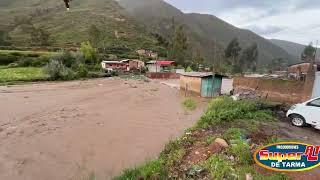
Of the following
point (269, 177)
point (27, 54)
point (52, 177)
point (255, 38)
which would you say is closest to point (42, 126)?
point (52, 177)

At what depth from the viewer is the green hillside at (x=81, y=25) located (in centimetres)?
8875

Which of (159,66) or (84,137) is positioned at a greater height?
(159,66)

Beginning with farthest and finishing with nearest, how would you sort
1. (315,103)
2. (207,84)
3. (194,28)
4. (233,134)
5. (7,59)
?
(194,28) → (7,59) → (207,84) → (315,103) → (233,134)

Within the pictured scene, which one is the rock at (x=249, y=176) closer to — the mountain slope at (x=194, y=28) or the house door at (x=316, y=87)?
the house door at (x=316, y=87)

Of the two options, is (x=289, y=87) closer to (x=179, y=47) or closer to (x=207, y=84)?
(x=207, y=84)

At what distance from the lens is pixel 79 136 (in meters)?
11.8

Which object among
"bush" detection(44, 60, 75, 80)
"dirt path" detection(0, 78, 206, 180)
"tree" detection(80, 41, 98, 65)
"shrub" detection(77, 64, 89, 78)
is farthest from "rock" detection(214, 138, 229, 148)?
"tree" detection(80, 41, 98, 65)

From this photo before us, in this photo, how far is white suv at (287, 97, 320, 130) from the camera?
9.43 m

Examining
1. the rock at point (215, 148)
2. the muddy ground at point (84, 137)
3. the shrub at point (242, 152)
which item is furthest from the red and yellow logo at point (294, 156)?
the rock at point (215, 148)

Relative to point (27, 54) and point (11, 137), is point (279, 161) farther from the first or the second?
point (27, 54)

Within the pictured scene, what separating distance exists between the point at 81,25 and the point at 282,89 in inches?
4003

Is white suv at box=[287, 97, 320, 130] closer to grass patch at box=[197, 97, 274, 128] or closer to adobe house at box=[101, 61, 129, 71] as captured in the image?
grass patch at box=[197, 97, 274, 128]

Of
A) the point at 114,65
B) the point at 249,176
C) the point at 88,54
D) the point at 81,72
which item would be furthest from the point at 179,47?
the point at 249,176

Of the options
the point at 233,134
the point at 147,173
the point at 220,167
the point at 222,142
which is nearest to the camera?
the point at 220,167
